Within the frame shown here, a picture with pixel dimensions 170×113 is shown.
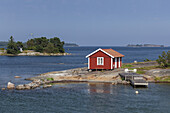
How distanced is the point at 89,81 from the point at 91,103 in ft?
48.6

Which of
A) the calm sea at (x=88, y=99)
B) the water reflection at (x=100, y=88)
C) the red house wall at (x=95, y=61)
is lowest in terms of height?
the calm sea at (x=88, y=99)

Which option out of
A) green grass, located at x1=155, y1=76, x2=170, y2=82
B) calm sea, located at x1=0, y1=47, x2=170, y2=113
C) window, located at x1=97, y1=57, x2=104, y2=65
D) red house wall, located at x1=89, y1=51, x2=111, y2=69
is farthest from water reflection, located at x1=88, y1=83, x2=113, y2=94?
window, located at x1=97, y1=57, x2=104, y2=65

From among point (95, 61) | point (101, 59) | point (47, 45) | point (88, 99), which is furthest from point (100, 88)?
point (47, 45)

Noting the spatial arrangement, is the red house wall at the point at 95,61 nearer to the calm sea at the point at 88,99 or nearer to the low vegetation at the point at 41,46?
the calm sea at the point at 88,99

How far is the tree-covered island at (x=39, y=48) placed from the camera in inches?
6457

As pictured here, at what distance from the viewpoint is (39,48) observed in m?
170

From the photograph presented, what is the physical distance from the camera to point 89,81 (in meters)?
47.6

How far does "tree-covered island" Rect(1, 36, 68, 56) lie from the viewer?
538 feet

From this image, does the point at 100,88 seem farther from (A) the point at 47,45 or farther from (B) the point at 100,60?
(A) the point at 47,45

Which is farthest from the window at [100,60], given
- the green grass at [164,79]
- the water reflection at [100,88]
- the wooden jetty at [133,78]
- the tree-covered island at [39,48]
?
the tree-covered island at [39,48]

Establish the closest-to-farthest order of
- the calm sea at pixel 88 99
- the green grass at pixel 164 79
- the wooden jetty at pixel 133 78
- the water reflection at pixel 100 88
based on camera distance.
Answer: the calm sea at pixel 88 99 → the water reflection at pixel 100 88 → the wooden jetty at pixel 133 78 → the green grass at pixel 164 79

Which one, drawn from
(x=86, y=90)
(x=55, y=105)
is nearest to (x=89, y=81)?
(x=86, y=90)

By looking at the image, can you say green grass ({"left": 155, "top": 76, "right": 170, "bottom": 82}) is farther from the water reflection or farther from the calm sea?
the water reflection

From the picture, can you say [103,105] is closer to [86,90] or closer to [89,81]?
[86,90]
